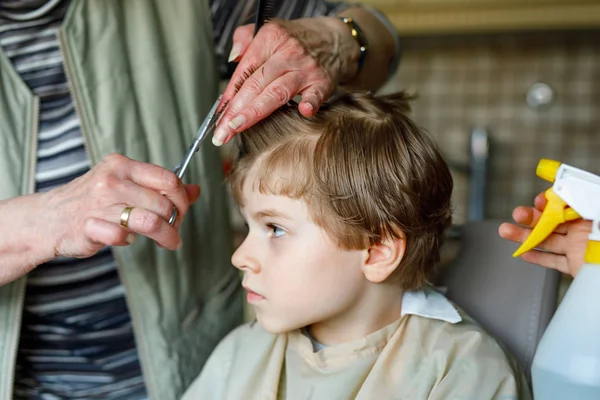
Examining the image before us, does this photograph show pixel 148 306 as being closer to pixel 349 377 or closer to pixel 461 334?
pixel 349 377

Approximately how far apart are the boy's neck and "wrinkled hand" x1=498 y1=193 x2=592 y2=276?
23cm

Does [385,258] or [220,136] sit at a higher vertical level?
[220,136]

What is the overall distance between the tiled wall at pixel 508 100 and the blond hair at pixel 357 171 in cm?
162

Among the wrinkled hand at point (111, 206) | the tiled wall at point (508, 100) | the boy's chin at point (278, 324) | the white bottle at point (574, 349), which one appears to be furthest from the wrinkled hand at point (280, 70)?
the tiled wall at point (508, 100)

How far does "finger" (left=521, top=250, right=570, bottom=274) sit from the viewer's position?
1.02 meters

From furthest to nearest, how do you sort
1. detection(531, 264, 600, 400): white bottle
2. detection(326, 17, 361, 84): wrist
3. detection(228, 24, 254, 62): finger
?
detection(326, 17, 361, 84): wrist < detection(228, 24, 254, 62): finger < detection(531, 264, 600, 400): white bottle

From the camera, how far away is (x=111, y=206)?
0.89 m

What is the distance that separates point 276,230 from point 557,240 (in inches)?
17.3

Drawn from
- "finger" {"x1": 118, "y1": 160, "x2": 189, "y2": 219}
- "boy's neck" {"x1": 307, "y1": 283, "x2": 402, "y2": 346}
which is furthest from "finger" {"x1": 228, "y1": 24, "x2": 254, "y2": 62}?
"boy's neck" {"x1": 307, "y1": 283, "x2": 402, "y2": 346}

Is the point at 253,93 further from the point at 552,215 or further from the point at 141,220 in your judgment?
the point at 552,215

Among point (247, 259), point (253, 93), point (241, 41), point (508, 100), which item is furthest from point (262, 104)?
point (508, 100)

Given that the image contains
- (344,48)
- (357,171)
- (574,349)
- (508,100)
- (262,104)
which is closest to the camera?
(574,349)

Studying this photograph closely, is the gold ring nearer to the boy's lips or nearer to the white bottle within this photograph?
the boy's lips

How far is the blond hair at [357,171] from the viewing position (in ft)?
3.47
